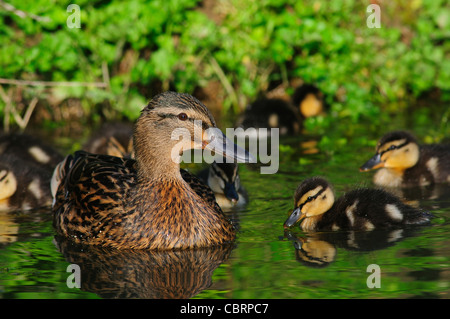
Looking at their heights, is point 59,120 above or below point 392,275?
above

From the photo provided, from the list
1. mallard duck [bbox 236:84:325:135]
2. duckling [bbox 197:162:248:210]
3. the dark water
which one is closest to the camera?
the dark water

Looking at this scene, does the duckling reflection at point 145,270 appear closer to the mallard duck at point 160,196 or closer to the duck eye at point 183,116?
the mallard duck at point 160,196

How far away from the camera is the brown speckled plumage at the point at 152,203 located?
4543 mm

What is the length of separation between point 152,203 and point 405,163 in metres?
2.50

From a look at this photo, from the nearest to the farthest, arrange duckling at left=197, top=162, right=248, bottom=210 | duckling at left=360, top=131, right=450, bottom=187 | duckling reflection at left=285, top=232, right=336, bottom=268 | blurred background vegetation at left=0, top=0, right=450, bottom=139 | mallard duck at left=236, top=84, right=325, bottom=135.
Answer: duckling reflection at left=285, top=232, right=336, bottom=268, duckling at left=197, top=162, right=248, bottom=210, duckling at left=360, top=131, right=450, bottom=187, mallard duck at left=236, top=84, right=325, bottom=135, blurred background vegetation at left=0, top=0, right=450, bottom=139

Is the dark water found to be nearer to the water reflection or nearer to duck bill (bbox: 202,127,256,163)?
the water reflection

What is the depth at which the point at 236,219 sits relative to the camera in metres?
5.35

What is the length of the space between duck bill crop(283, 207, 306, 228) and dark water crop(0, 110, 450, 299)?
0.06m

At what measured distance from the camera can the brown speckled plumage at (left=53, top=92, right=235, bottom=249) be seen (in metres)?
4.54

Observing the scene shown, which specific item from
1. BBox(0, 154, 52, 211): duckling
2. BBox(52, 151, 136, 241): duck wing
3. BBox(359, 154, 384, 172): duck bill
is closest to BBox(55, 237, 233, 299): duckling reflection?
BBox(52, 151, 136, 241): duck wing

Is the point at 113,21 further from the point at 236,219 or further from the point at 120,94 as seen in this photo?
the point at 236,219

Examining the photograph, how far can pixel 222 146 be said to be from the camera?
181 inches
